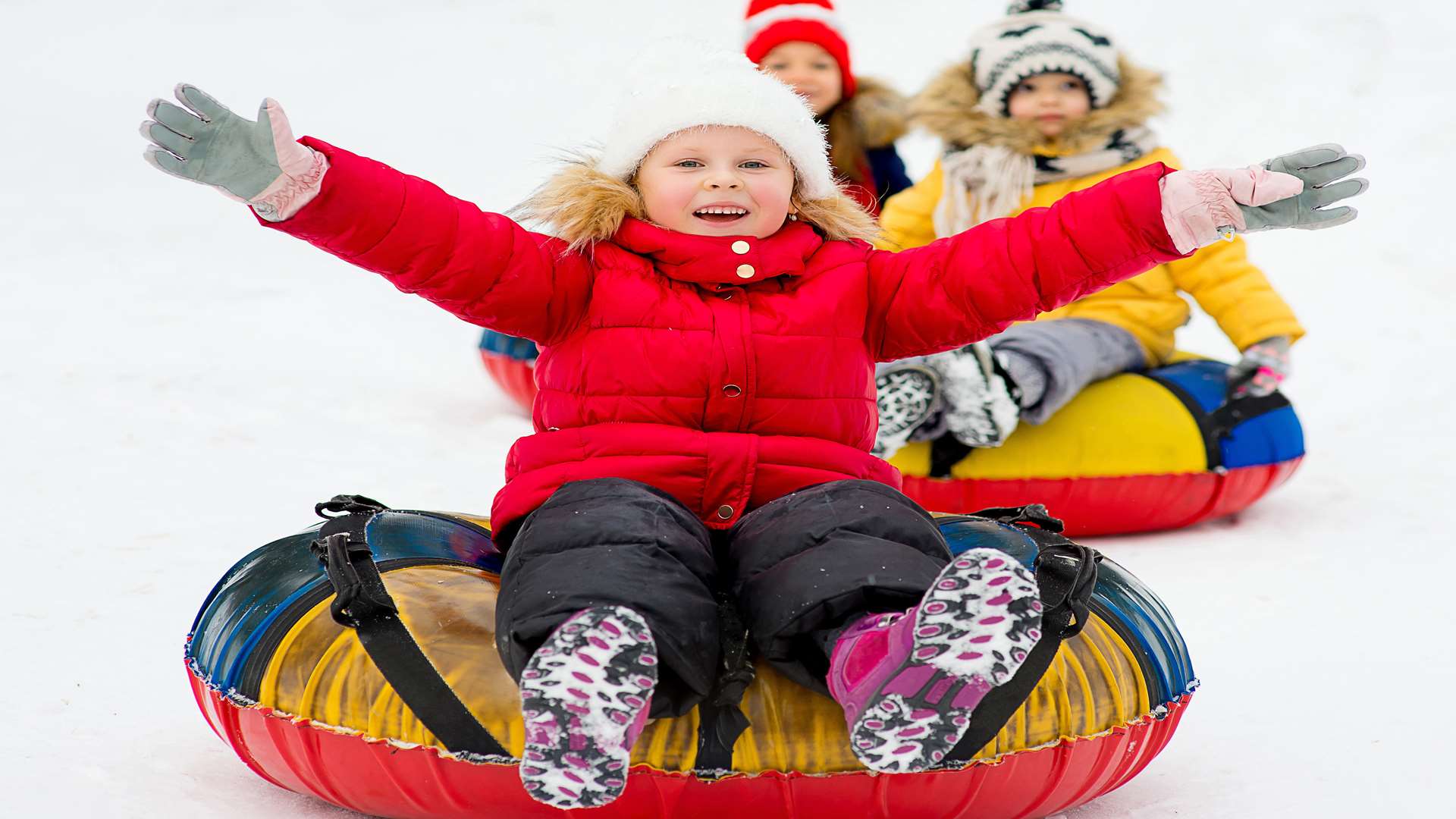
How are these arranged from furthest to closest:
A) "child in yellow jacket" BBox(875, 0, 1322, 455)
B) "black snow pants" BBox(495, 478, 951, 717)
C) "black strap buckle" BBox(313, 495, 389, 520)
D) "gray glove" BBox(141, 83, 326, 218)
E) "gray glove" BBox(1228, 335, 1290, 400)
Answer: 1. "gray glove" BBox(1228, 335, 1290, 400)
2. "child in yellow jacket" BBox(875, 0, 1322, 455)
3. "black strap buckle" BBox(313, 495, 389, 520)
4. "gray glove" BBox(141, 83, 326, 218)
5. "black snow pants" BBox(495, 478, 951, 717)

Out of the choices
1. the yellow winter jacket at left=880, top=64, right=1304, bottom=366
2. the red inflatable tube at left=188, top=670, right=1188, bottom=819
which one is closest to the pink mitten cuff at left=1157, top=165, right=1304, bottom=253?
the red inflatable tube at left=188, top=670, right=1188, bottom=819

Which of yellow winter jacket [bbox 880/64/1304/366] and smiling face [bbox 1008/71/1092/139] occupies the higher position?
smiling face [bbox 1008/71/1092/139]

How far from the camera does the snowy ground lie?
2.47 m

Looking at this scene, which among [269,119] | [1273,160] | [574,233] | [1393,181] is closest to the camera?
[269,119]

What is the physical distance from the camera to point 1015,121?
4285 mm

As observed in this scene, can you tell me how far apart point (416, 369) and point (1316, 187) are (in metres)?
4.11

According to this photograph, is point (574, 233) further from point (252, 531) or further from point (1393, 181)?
point (1393, 181)

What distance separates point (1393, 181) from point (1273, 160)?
5.92 m

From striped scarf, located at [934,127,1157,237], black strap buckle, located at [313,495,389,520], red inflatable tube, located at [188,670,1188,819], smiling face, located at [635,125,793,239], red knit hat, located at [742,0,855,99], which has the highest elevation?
red knit hat, located at [742,0,855,99]

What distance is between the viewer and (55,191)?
26.3 ft

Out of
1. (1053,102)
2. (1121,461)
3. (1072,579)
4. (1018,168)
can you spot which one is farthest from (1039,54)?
(1072,579)

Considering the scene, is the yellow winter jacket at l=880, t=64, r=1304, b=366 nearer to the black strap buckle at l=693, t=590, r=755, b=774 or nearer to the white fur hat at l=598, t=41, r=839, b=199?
the white fur hat at l=598, t=41, r=839, b=199

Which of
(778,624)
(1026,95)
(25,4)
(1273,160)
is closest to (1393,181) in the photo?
(1026,95)

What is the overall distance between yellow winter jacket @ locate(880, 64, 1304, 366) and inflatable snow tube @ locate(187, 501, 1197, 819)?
1.84m
